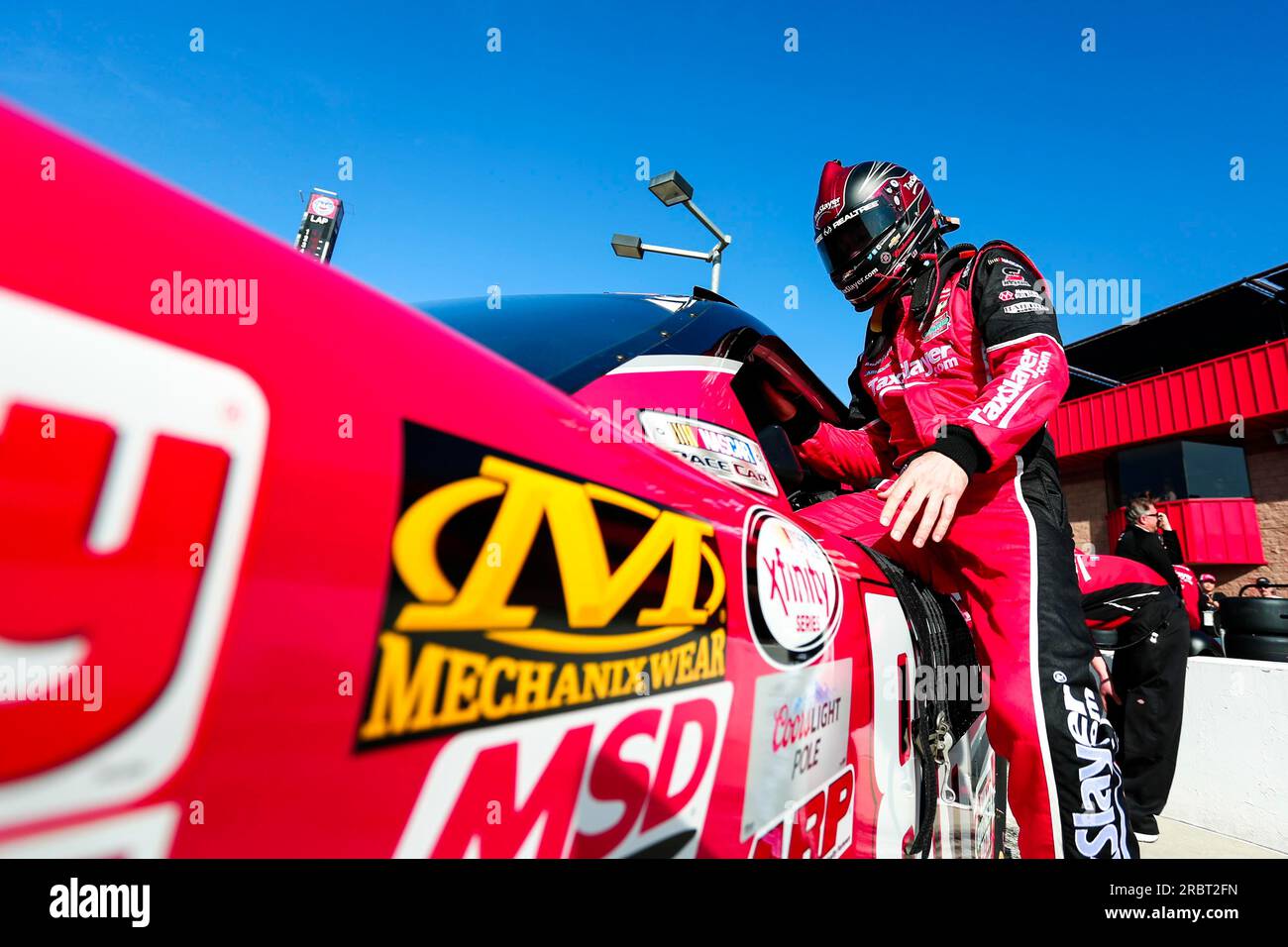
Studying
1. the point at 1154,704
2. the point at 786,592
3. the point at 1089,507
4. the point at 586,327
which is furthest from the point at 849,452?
the point at 1089,507

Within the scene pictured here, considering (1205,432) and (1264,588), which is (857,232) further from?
(1205,432)

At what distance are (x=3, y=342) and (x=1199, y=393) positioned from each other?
1582cm

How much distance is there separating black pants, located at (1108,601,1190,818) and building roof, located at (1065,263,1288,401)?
11873mm

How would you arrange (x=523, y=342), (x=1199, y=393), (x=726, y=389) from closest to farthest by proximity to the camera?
1. (x=523, y=342)
2. (x=726, y=389)
3. (x=1199, y=393)

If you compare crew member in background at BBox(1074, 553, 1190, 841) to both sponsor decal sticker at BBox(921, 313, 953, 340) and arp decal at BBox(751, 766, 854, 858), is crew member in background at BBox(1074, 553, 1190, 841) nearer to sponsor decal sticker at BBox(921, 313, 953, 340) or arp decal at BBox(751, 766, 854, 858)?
sponsor decal sticker at BBox(921, 313, 953, 340)

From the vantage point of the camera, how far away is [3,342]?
331 millimetres

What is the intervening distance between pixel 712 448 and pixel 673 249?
4891 mm

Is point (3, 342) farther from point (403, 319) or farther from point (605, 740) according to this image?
point (605, 740)

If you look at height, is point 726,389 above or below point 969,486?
above

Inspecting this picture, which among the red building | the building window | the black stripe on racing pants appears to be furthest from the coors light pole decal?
the building window

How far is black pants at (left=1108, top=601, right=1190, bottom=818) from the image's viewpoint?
2939mm

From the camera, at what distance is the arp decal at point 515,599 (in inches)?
18.9

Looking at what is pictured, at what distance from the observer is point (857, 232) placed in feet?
6.39
